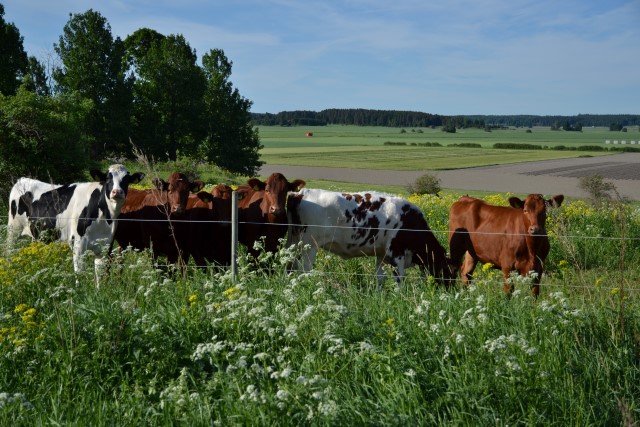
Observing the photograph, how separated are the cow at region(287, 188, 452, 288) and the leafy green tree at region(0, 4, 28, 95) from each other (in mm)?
37674

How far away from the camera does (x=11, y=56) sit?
4488 cm

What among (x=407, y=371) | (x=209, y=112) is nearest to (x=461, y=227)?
(x=407, y=371)

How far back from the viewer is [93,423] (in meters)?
4.50

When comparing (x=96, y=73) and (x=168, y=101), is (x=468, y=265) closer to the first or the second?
(x=96, y=73)

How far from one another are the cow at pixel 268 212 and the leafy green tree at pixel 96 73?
38534 mm

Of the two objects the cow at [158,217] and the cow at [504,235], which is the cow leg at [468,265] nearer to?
the cow at [504,235]

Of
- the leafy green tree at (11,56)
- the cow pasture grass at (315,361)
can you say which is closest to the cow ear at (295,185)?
the cow pasture grass at (315,361)

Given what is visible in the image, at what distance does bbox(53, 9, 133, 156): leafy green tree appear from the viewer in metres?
46.0

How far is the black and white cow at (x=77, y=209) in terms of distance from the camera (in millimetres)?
9438

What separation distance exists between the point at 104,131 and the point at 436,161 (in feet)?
194

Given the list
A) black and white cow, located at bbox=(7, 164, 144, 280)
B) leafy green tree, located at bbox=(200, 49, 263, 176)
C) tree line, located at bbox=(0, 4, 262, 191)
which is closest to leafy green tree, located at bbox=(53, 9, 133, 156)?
tree line, located at bbox=(0, 4, 262, 191)

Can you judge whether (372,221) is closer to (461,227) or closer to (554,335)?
(461,227)

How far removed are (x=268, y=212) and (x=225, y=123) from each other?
151 ft

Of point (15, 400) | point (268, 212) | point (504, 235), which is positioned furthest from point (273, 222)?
point (15, 400)
